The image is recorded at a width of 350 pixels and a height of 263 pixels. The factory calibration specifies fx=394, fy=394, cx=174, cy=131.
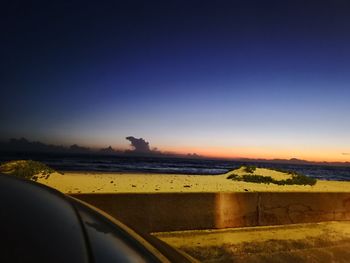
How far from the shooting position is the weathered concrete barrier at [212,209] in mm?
7301

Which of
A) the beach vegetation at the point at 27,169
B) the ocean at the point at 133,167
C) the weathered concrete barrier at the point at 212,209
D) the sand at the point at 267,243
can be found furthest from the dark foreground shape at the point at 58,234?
the ocean at the point at 133,167

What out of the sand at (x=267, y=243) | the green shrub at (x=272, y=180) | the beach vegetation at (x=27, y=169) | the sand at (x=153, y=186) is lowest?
the sand at (x=267, y=243)

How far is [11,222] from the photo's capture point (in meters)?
1.58

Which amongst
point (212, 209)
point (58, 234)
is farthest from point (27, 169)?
point (58, 234)

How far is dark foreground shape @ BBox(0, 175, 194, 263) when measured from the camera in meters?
1.42

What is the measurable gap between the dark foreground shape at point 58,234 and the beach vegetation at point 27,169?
49.3ft

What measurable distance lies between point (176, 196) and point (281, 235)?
2249 mm

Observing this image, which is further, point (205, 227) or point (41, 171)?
point (41, 171)

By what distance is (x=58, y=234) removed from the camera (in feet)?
5.35

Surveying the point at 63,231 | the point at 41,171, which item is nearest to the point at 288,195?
the point at 63,231

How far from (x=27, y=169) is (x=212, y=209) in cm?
1245

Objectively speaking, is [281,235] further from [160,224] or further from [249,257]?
[160,224]

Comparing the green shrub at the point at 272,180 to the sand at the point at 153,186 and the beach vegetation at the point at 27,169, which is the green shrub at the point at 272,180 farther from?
the beach vegetation at the point at 27,169

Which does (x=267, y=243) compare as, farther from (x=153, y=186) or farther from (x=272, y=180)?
(x=272, y=180)
